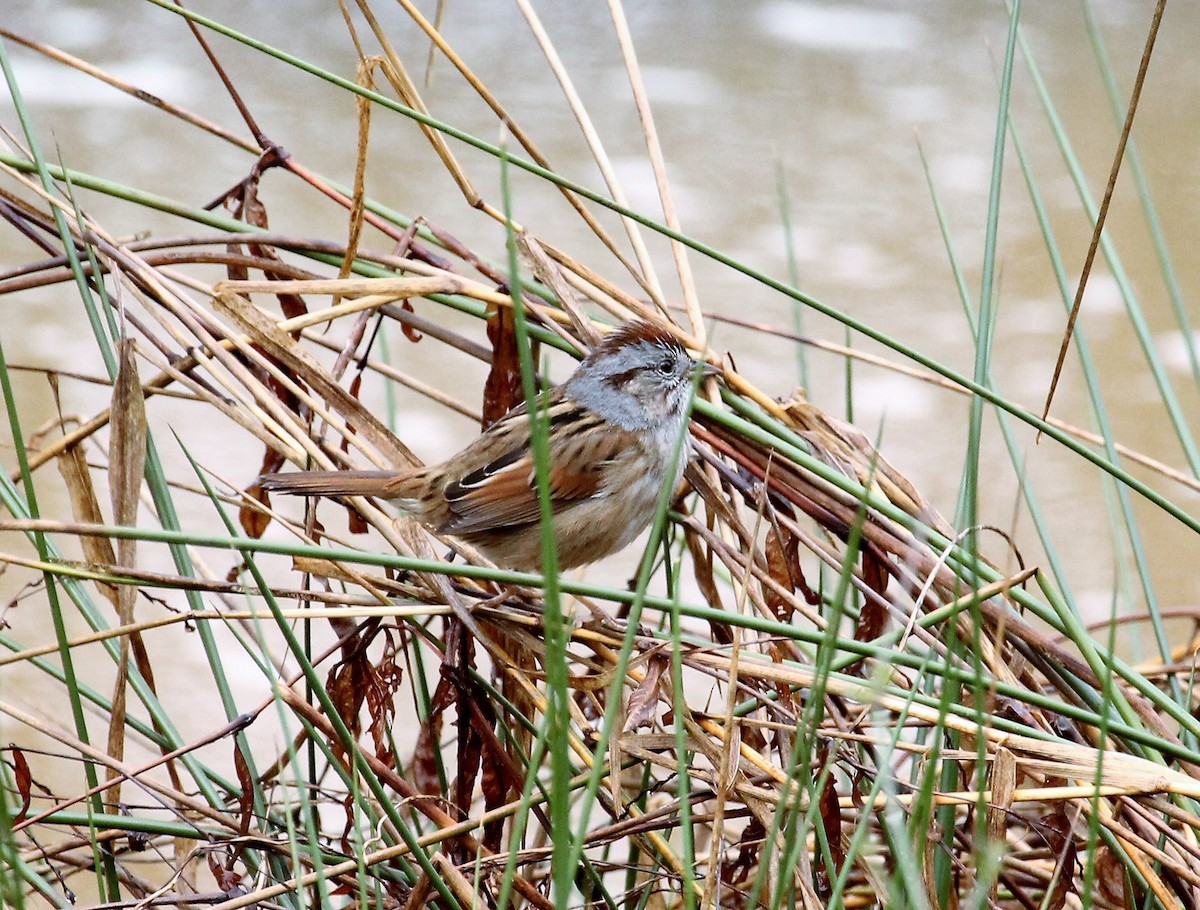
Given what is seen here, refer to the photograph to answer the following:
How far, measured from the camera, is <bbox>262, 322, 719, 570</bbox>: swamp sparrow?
2.40 metres

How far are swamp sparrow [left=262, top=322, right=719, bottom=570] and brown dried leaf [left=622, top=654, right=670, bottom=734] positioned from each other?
68 cm

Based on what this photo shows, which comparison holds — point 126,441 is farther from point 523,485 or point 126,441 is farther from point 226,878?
point 523,485

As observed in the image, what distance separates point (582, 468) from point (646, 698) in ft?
2.73

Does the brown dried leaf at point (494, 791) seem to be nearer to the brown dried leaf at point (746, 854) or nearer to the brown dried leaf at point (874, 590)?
the brown dried leaf at point (746, 854)

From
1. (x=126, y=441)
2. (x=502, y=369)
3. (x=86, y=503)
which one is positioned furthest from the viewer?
(x=502, y=369)

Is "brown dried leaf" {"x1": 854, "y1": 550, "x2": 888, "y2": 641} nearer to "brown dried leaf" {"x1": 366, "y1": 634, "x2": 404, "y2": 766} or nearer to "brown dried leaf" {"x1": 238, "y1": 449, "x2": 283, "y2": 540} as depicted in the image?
"brown dried leaf" {"x1": 366, "y1": 634, "x2": 404, "y2": 766}

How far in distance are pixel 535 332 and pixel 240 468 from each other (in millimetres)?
2006

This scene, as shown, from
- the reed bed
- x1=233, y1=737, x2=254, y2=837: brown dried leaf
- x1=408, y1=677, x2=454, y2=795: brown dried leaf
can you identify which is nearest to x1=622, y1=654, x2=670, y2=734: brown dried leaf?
the reed bed

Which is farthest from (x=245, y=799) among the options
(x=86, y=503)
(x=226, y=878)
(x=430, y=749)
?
(x=86, y=503)

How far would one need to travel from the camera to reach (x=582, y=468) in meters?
2.51

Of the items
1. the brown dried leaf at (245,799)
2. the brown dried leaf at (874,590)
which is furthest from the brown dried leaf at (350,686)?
the brown dried leaf at (874,590)

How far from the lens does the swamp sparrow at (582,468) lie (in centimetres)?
240

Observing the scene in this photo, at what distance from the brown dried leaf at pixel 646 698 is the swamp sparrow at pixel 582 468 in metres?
0.68

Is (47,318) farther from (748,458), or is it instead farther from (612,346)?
(748,458)
